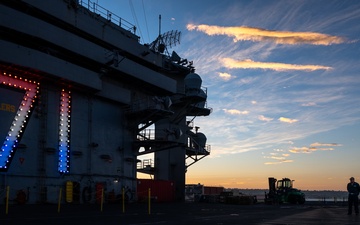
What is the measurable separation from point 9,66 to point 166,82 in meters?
20.9

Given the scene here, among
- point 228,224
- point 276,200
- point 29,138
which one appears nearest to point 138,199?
point 29,138

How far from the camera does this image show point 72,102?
3784cm

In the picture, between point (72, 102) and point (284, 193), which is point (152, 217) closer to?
point (72, 102)

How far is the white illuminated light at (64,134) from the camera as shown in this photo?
35719 mm

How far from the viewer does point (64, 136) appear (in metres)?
36.1

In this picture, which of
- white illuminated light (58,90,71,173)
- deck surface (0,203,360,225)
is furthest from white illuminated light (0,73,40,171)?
deck surface (0,203,360,225)

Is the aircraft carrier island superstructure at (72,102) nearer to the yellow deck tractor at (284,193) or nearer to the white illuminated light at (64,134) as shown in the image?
the white illuminated light at (64,134)

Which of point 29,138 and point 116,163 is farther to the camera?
point 116,163

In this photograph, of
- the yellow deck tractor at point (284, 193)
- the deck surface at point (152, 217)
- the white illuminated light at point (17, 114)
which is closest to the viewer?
the deck surface at point (152, 217)

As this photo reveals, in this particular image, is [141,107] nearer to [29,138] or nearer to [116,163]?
[116,163]

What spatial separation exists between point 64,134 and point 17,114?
4.77 m

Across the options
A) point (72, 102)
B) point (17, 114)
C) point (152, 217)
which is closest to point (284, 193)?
point (72, 102)

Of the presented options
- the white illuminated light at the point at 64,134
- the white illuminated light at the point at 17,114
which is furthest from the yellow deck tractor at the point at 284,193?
the white illuminated light at the point at 17,114

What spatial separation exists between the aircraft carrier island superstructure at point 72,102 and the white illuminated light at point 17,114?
7 centimetres
